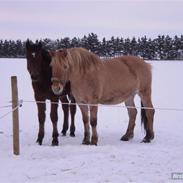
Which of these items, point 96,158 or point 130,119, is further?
point 130,119

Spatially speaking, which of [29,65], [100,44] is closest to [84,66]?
[29,65]

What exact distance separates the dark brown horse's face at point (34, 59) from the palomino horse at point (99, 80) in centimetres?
34

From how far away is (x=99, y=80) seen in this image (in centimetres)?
702

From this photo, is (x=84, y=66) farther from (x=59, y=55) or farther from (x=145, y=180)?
(x=145, y=180)

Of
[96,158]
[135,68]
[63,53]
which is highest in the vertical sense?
[63,53]

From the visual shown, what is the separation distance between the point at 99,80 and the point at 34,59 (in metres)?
1.29

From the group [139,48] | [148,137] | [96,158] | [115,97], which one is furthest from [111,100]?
[139,48]

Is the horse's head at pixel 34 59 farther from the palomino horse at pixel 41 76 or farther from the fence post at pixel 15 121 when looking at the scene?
the fence post at pixel 15 121

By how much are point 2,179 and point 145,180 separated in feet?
6.11

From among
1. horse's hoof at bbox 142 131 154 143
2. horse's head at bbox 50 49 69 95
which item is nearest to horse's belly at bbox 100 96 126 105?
horse's hoof at bbox 142 131 154 143

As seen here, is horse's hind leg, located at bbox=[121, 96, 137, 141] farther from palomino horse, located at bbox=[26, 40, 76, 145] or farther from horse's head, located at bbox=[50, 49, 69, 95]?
horse's head, located at bbox=[50, 49, 69, 95]

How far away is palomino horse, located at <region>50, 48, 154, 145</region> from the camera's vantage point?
21.2 ft

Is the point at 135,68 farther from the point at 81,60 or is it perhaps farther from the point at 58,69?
the point at 58,69

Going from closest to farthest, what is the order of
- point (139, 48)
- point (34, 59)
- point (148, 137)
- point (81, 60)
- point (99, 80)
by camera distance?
point (34, 59) → point (81, 60) → point (99, 80) → point (148, 137) → point (139, 48)
